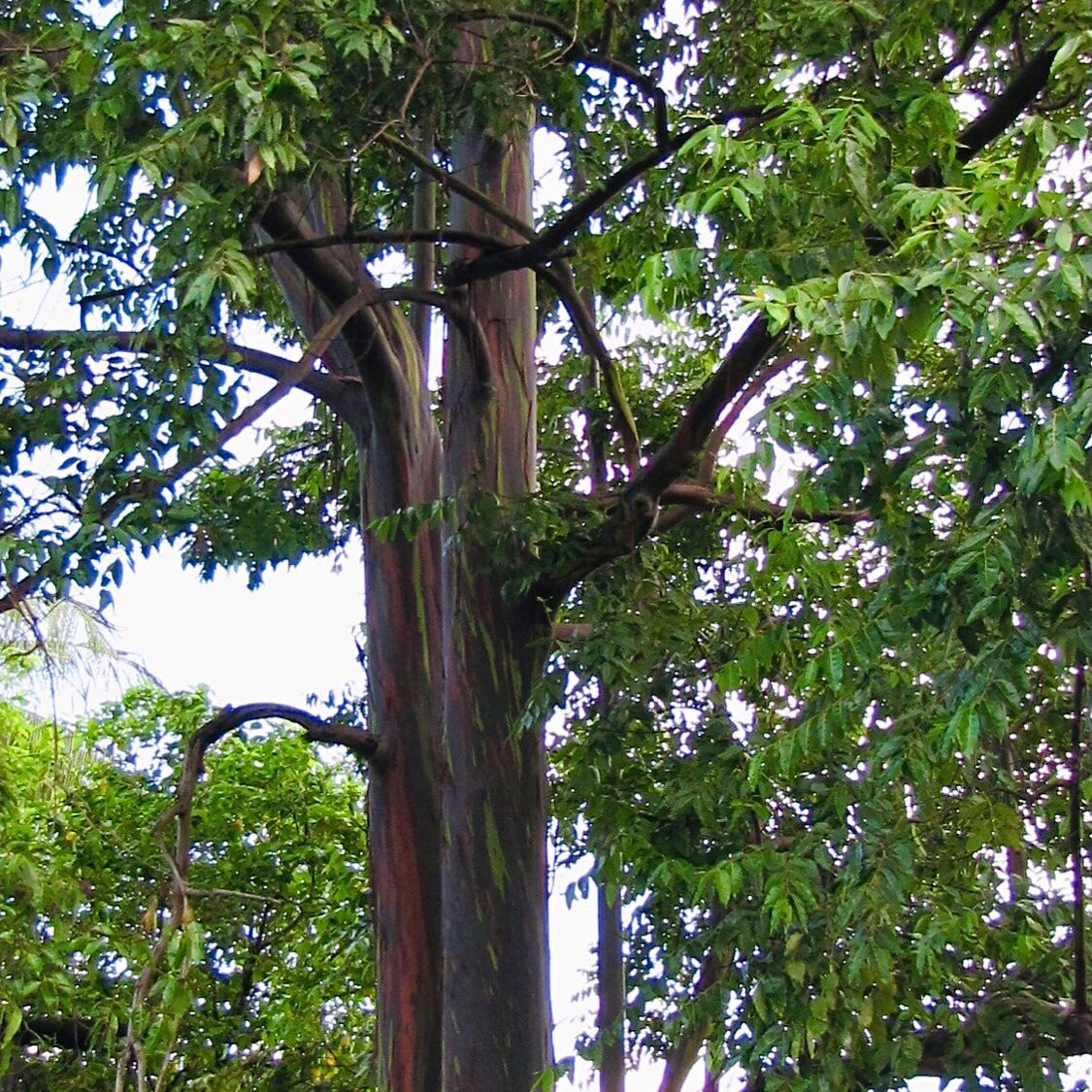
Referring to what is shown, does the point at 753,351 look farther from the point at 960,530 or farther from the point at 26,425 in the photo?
the point at 26,425

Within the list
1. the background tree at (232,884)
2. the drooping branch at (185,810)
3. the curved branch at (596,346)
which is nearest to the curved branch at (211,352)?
the curved branch at (596,346)

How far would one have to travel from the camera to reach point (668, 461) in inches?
219

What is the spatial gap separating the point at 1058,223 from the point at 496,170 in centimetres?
423

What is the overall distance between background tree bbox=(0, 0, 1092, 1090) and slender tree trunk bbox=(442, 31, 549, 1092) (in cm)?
2

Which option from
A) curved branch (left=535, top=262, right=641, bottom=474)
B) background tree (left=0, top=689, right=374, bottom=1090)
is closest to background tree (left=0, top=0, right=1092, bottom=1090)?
curved branch (left=535, top=262, right=641, bottom=474)

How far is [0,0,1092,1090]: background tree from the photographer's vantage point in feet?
11.8

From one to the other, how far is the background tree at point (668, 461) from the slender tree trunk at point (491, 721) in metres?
0.02

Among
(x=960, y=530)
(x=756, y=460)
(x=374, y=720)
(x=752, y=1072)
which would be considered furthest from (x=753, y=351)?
(x=374, y=720)

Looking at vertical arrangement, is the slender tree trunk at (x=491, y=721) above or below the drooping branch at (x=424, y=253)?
below

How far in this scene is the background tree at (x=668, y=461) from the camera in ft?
11.8

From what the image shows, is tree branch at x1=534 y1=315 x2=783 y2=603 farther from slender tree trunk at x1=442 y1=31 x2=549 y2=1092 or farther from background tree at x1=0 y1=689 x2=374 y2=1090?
background tree at x1=0 y1=689 x2=374 y2=1090

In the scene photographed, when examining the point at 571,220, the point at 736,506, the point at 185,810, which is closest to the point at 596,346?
the point at 571,220

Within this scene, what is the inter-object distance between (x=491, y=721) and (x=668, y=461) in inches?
58.1

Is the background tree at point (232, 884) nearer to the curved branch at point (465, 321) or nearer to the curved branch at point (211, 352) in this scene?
the curved branch at point (211, 352)
